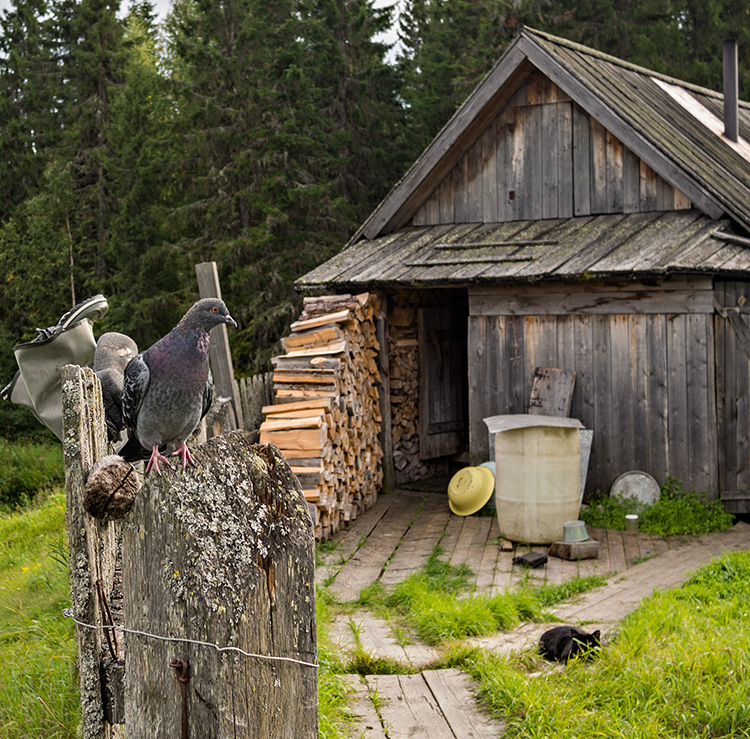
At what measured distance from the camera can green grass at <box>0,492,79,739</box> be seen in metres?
4.40

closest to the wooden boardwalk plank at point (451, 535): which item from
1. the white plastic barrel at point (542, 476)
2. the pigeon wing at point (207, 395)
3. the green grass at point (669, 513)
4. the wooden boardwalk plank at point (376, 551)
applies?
the wooden boardwalk plank at point (376, 551)

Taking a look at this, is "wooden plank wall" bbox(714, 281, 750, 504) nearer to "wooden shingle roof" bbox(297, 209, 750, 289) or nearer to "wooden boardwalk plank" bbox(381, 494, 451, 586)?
"wooden shingle roof" bbox(297, 209, 750, 289)

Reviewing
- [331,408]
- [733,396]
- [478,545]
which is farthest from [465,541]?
[733,396]

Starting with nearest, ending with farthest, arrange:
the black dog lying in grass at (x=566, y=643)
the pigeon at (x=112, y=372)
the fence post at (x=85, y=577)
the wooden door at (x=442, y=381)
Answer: the fence post at (x=85, y=577) → the pigeon at (x=112, y=372) → the black dog lying in grass at (x=566, y=643) → the wooden door at (x=442, y=381)

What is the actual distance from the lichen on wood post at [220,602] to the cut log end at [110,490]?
0.33 ft

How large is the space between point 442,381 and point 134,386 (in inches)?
334

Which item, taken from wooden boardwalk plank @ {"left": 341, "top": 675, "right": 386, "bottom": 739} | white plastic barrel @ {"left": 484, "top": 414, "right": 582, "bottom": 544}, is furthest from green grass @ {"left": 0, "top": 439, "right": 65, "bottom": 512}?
wooden boardwalk plank @ {"left": 341, "top": 675, "right": 386, "bottom": 739}

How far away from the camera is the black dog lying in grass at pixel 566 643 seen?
5.16 meters

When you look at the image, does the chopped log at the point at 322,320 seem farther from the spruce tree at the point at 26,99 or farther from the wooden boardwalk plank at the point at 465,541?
the spruce tree at the point at 26,99

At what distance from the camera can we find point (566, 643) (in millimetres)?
5223

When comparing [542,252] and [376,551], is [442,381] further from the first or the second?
[376,551]

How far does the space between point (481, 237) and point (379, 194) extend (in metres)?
9.66

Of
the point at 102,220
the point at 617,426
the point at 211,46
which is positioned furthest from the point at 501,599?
the point at 102,220

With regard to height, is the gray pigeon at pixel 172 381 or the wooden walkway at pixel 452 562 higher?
the gray pigeon at pixel 172 381
